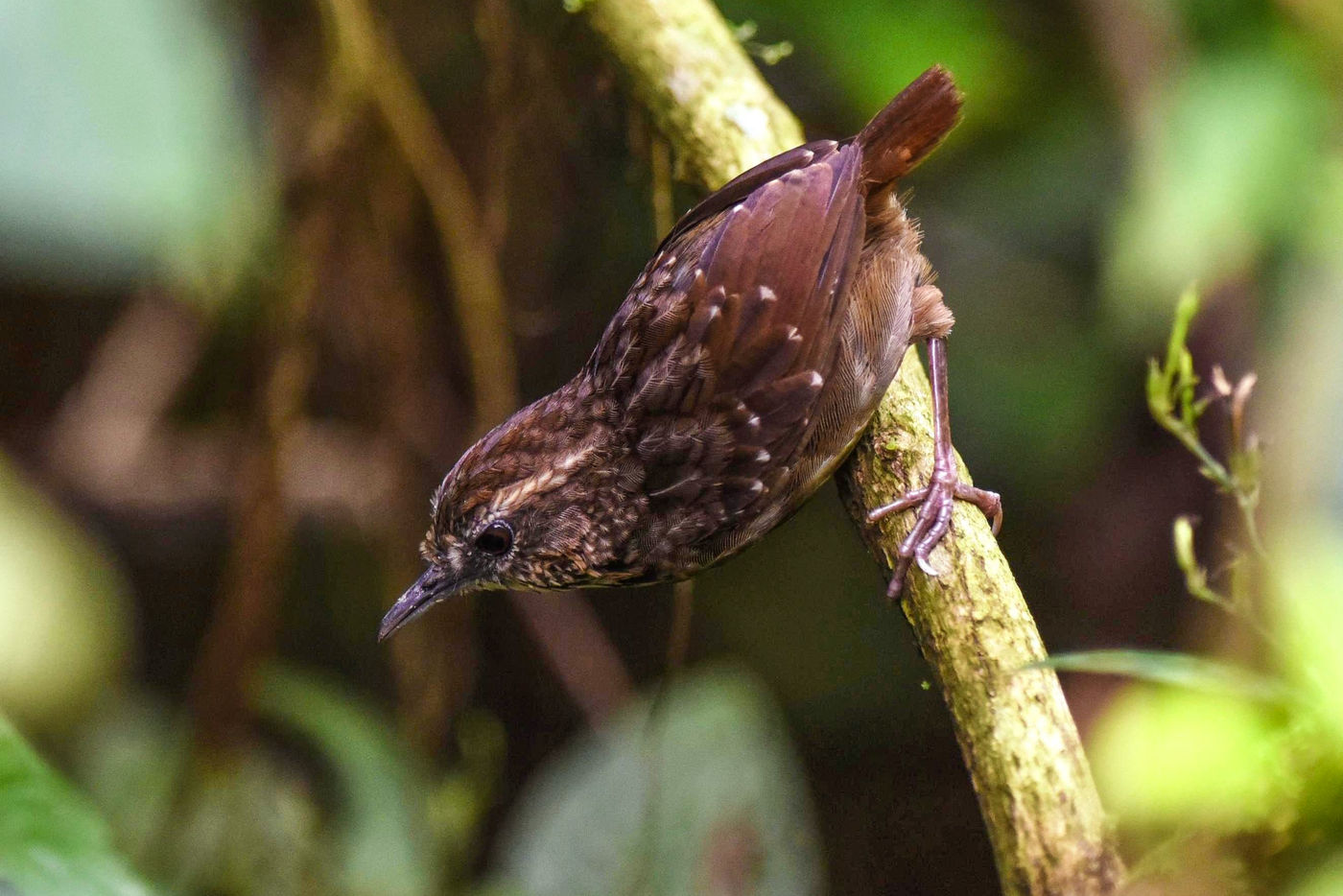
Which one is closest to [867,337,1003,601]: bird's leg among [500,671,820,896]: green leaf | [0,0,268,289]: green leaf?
[500,671,820,896]: green leaf

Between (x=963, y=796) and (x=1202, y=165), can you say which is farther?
(x=963, y=796)

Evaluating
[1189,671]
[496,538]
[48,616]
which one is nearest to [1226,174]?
[496,538]

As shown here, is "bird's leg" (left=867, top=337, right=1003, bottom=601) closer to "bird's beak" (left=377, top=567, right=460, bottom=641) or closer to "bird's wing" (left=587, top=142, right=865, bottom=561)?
"bird's wing" (left=587, top=142, right=865, bottom=561)

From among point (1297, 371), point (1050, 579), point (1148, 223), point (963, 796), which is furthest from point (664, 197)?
point (963, 796)

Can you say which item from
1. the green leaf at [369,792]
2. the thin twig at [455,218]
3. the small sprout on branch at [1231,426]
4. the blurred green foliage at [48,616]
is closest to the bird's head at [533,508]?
the green leaf at [369,792]

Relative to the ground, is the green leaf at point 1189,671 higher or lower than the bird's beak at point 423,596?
lower

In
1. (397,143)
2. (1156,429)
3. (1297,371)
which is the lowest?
(1156,429)

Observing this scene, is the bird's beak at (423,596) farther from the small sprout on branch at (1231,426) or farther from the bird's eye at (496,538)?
the small sprout on branch at (1231,426)

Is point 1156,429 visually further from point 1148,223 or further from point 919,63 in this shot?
point 919,63
